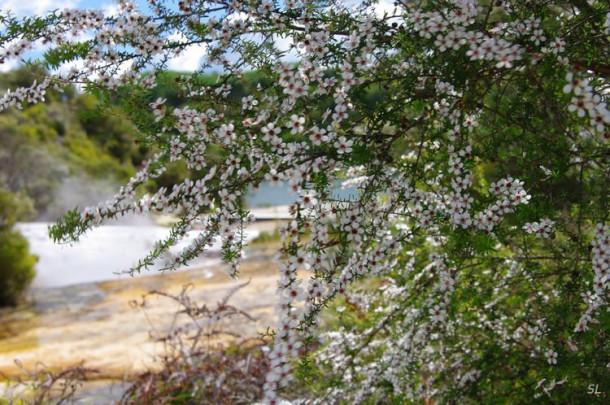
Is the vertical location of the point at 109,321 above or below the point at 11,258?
below

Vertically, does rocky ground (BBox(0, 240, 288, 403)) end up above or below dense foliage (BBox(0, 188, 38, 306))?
below

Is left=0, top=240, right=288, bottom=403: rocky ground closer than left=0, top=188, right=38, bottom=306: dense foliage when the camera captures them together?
Yes

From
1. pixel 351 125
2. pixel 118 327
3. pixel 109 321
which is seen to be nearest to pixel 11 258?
pixel 109 321

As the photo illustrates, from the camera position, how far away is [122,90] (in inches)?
88.1

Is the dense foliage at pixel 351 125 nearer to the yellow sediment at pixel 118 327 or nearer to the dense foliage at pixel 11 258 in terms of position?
the yellow sediment at pixel 118 327

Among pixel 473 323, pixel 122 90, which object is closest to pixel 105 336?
pixel 473 323

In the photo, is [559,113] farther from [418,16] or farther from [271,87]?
[271,87]

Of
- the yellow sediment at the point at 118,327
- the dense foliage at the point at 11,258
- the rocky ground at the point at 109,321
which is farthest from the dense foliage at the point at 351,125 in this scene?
the dense foliage at the point at 11,258

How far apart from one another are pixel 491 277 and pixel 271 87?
1.86m

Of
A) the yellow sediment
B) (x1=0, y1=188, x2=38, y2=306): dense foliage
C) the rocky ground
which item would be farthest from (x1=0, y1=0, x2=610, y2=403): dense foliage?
(x1=0, y1=188, x2=38, y2=306): dense foliage

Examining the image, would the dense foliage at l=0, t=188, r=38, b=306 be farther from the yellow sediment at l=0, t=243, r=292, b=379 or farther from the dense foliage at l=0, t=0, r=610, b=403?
the dense foliage at l=0, t=0, r=610, b=403

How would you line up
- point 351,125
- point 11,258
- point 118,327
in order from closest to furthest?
1. point 351,125
2. point 118,327
3. point 11,258

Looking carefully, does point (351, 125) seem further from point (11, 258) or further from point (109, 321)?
point (11, 258)

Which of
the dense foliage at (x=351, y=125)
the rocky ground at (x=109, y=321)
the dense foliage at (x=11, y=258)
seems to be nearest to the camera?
the dense foliage at (x=351, y=125)
